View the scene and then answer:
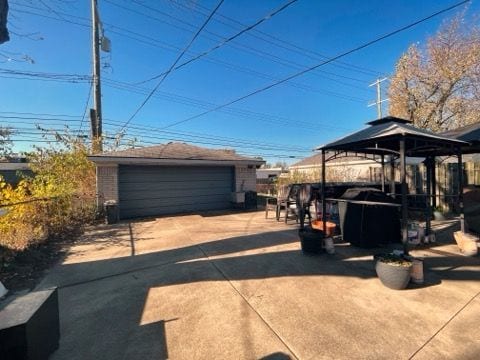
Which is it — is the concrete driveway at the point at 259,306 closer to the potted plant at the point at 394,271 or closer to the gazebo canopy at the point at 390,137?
the potted plant at the point at 394,271

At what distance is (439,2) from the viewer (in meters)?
5.39

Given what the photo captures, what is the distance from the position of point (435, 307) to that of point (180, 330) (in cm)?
299

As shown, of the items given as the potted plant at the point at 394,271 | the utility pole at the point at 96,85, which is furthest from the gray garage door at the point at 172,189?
the potted plant at the point at 394,271

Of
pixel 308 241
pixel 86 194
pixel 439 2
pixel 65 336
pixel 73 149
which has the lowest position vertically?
pixel 65 336

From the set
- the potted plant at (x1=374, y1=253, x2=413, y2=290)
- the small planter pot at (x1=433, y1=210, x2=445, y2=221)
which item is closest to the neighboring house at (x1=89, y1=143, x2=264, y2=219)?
the small planter pot at (x1=433, y1=210, x2=445, y2=221)

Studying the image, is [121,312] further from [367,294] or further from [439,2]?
[439,2]

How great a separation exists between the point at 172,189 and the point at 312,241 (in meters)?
7.24

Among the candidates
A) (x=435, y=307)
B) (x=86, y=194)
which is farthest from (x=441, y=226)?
(x=86, y=194)

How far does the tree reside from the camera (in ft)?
42.1

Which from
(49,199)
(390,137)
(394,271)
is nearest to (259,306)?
(394,271)

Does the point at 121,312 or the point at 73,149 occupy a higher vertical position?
the point at 73,149

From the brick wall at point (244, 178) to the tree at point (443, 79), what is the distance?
9.22 metres

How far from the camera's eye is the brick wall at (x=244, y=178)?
12227mm

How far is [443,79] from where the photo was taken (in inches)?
521
